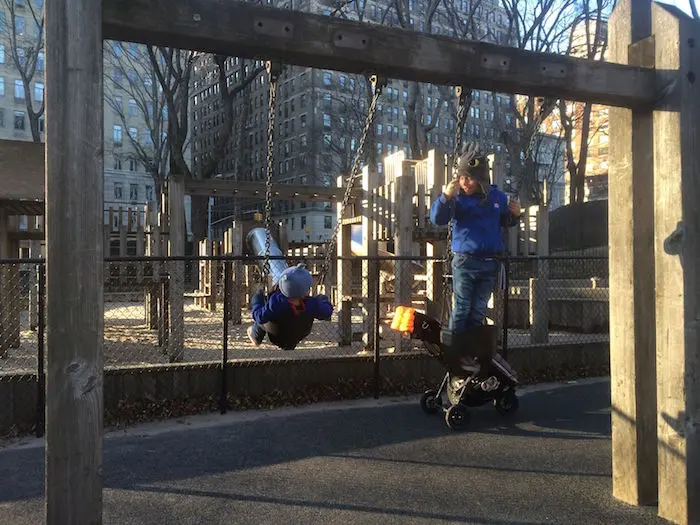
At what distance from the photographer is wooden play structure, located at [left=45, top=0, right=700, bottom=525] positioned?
2348 mm

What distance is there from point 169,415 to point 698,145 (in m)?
4.82

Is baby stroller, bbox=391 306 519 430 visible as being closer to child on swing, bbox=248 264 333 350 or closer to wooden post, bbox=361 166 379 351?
child on swing, bbox=248 264 333 350

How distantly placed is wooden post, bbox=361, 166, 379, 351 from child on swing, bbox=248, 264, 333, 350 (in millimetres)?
4638

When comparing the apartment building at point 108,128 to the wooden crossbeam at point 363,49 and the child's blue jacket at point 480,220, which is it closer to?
the child's blue jacket at point 480,220

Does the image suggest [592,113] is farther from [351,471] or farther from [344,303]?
[351,471]

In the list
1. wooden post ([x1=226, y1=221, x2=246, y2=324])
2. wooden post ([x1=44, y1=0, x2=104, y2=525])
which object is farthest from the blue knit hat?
wooden post ([x1=226, y1=221, x2=246, y2=324])

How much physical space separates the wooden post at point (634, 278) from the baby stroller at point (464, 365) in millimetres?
1324

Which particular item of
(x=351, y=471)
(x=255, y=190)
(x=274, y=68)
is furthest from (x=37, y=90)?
(x=274, y=68)

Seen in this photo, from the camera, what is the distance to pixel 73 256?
2.34 metres

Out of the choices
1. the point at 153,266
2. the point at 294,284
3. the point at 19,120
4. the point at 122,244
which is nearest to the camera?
the point at 294,284

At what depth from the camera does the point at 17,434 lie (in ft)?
16.5

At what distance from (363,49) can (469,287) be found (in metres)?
2.43

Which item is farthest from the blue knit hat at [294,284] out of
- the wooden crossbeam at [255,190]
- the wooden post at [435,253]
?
the wooden crossbeam at [255,190]

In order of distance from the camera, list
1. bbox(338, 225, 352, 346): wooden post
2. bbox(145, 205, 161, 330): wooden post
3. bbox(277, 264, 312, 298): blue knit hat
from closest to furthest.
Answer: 1. bbox(277, 264, 312, 298): blue knit hat
2. bbox(145, 205, 161, 330): wooden post
3. bbox(338, 225, 352, 346): wooden post
